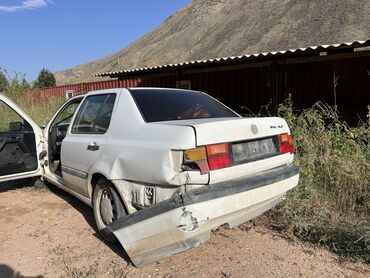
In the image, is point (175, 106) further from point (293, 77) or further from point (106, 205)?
point (293, 77)

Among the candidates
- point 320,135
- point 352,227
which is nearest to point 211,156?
point 352,227

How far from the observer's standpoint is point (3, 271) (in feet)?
11.0

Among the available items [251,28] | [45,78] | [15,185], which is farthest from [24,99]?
[45,78]

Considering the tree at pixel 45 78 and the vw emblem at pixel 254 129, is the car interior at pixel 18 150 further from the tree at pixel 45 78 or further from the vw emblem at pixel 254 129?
the tree at pixel 45 78

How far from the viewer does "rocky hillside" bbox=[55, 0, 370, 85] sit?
35.2 metres

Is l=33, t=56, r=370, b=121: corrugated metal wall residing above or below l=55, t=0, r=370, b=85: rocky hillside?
below

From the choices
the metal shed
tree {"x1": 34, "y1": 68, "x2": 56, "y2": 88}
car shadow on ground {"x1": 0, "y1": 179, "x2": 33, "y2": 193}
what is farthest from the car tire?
tree {"x1": 34, "y1": 68, "x2": 56, "y2": 88}

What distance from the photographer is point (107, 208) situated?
3781mm

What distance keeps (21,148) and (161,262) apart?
111 inches

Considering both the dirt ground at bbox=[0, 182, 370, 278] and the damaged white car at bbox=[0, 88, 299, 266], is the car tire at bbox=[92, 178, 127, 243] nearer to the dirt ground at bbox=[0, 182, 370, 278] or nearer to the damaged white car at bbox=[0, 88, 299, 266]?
the damaged white car at bbox=[0, 88, 299, 266]

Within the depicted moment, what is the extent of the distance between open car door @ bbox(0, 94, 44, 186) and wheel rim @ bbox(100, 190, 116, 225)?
5.88 feet

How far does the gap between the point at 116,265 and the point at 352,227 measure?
8.15 ft

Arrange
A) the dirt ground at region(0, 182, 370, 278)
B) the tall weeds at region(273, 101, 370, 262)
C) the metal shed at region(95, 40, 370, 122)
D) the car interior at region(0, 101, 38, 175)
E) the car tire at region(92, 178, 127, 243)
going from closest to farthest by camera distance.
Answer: the dirt ground at region(0, 182, 370, 278)
the car tire at region(92, 178, 127, 243)
the tall weeds at region(273, 101, 370, 262)
the car interior at region(0, 101, 38, 175)
the metal shed at region(95, 40, 370, 122)

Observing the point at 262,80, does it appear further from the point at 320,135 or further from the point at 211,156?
the point at 211,156
